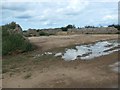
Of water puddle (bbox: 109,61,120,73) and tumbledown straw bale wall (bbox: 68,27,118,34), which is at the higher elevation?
tumbledown straw bale wall (bbox: 68,27,118,34)

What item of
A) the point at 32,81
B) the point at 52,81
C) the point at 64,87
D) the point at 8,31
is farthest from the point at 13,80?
the point at 8,31

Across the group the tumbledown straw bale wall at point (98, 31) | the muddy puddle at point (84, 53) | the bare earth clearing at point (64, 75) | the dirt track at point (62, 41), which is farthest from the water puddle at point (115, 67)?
the tumbledown straw bale wall at point (98, 31)

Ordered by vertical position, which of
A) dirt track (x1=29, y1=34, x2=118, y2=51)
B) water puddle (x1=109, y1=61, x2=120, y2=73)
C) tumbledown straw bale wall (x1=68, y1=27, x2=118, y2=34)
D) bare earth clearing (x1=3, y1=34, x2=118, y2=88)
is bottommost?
bare earth clearing (x1=3, y1=34, x2=118, y2=88)

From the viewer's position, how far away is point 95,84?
30.4ft

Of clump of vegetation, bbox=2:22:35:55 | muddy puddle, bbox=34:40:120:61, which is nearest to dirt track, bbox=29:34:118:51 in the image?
clump of vegetation, bbox=2:22:35:55

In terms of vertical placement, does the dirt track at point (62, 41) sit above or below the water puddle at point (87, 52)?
above

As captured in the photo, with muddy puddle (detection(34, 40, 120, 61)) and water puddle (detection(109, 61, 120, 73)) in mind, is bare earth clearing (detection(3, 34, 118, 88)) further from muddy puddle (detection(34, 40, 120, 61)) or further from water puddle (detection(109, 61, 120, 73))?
muddy puddle (detection(34, 40, 120, 61))

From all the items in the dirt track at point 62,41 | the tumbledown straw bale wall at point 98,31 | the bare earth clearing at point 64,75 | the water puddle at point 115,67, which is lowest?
the bare earth clearing at point 64,75

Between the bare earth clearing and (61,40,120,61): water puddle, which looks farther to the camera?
(61,40,120,61): water puddle

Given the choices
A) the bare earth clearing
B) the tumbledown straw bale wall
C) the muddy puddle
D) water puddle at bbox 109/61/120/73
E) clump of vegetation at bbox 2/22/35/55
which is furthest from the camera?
the tumbledown straw bale wall

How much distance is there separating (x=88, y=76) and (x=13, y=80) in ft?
8.34

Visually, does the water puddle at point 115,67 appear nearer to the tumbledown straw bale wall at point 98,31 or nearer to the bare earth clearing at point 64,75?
the bare earth clearing at point 64,75

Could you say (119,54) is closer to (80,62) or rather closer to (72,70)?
(80,62)

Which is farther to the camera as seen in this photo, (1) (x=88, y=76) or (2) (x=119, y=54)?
(2) (x=119, y=54)
